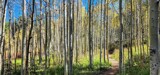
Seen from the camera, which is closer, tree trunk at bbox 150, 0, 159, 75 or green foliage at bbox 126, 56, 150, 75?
tree trunk at bbox 150, 0, 159, 75

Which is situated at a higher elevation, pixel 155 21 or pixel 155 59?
pixel 155 21

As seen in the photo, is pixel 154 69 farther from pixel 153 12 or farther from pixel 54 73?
pixel 54 73

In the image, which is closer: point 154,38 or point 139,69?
point 154,38

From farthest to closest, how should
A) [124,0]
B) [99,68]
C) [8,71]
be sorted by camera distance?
[124,0], [8,71], [99,68]

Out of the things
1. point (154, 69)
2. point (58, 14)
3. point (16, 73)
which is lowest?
point (16, 73)

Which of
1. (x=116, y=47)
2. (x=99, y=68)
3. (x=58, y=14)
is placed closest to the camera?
(x=99, y=68)

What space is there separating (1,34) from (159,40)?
946cm

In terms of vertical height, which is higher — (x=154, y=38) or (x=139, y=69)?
(x=154, y=38)

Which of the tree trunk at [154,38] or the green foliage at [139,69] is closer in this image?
the tree trunk at [154,38]

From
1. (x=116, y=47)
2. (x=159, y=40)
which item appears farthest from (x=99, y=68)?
(x=116, y=47)

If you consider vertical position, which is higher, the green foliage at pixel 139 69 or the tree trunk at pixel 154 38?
the tree trunk at pixel 154 38

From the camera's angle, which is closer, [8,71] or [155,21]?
[155,21]

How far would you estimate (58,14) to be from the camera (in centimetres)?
2975

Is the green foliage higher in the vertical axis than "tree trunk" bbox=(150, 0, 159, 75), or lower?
lower
